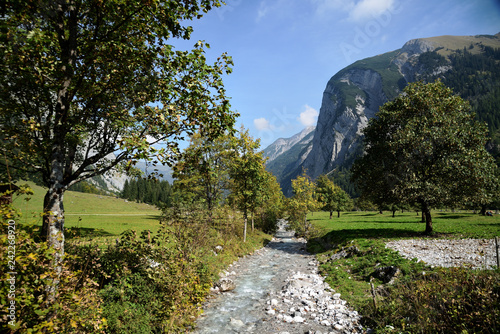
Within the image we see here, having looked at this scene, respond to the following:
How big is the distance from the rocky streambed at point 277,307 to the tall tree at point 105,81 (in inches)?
326

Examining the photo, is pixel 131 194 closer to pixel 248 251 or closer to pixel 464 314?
pixel 248 251

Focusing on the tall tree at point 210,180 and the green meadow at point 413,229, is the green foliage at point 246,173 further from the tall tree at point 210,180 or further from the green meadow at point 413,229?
the green meadow at point 413,229

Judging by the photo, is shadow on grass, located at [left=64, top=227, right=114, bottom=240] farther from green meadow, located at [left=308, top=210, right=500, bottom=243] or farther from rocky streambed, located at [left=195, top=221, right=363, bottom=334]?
green meadow, located at [left=308, top=210, right=500, bottom=243]

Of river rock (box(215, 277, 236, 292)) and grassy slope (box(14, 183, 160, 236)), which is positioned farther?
river rock (box(215, 277, 236, 292))

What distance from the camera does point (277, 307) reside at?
39.8 feet

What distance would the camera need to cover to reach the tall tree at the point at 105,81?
6148 mm

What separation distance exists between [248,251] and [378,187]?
16885mm

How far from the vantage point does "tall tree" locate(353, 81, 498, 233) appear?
22.0 m

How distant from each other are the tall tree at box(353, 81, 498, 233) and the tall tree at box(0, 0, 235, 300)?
75.1 feet

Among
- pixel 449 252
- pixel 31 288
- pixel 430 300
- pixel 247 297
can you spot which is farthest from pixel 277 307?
pixel 449 252

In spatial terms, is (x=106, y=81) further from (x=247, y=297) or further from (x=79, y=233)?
(x=247, y=297)

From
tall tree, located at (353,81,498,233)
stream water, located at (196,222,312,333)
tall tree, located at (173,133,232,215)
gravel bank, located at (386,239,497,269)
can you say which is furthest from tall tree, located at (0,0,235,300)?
tall tree, located at (353,81,498,233)

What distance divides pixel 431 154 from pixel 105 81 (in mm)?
29047

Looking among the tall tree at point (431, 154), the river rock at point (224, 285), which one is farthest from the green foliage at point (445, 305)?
the tall tree at point (431, 154)
